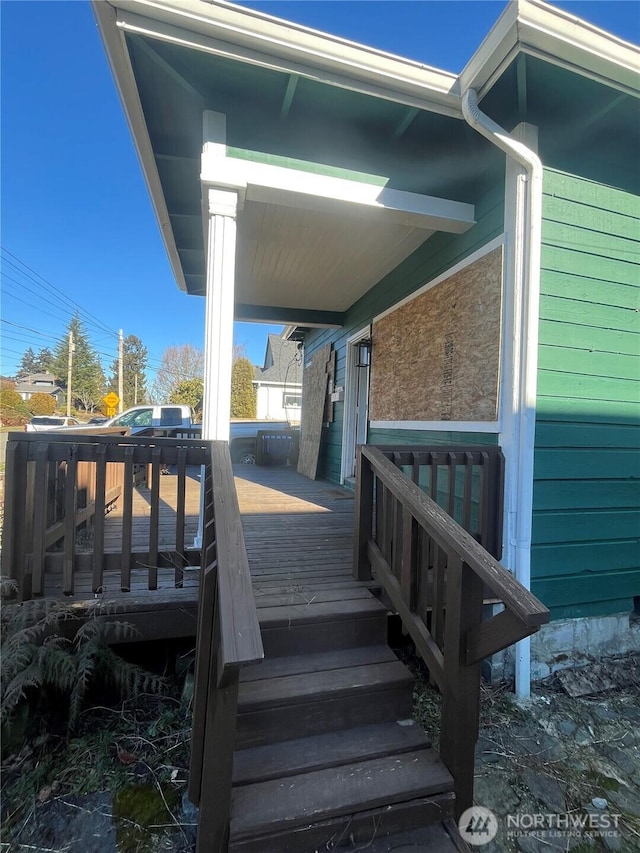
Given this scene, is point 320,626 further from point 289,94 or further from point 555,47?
point 555,47

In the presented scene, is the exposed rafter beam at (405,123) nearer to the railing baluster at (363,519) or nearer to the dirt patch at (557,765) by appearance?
the railing baluster at (363,519)

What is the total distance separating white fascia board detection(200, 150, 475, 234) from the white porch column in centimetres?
12

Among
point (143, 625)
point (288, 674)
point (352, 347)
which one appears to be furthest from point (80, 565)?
point (352, 347)

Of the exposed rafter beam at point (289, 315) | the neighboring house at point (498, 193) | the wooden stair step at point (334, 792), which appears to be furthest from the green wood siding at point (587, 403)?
the exposed rafter beam at point (289, 315)

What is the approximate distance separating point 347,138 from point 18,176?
61.7 ft

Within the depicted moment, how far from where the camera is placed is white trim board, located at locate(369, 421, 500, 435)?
262 cm

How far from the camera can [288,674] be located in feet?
5.78

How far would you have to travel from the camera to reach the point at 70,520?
2.02 metres

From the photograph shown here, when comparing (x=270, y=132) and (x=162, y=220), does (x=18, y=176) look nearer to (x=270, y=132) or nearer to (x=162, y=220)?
(x=162, y=220)

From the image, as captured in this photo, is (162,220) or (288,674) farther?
(162,220)

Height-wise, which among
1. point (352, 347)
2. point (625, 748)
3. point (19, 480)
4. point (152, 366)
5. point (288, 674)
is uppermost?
point (152, 366)

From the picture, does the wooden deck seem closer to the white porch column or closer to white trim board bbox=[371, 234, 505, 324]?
the white porch column

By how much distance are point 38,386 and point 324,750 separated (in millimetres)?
45604

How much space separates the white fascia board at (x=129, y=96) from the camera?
6.32 feet
